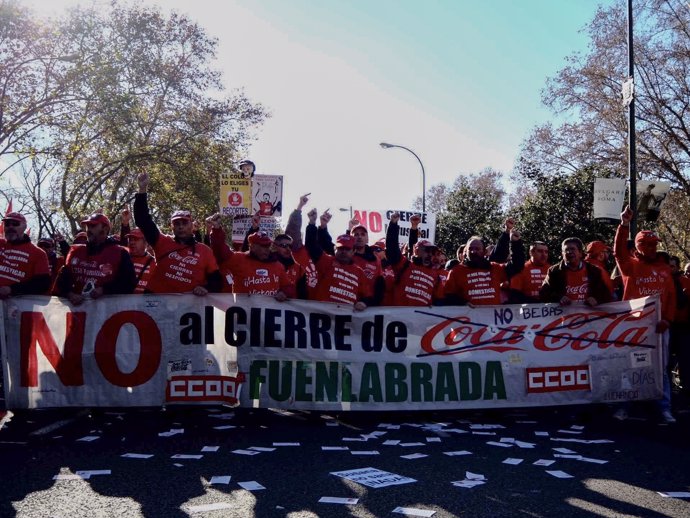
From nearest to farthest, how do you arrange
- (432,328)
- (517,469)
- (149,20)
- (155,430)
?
1. (517,469)
2. (155,430)
3. (432,328)
4. (149,20)

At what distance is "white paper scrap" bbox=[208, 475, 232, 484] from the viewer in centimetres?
505

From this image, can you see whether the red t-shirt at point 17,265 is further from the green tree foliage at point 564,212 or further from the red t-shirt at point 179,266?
the green tree foliage at point 564,212

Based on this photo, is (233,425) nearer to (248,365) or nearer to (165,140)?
(248,365)

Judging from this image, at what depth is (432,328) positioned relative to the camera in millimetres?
7848

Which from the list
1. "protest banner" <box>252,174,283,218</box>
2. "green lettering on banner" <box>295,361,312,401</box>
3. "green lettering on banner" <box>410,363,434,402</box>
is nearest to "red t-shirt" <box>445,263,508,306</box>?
"green lettering on banner" <box>410,363,434,402</box>

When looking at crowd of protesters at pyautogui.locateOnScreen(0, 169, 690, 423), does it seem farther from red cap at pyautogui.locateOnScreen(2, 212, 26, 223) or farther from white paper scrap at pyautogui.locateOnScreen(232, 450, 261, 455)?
white paper scrap at pyautogui.locateOnScreen(232, 450, 261, 455)

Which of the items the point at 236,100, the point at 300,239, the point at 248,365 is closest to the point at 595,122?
the point at 236,100

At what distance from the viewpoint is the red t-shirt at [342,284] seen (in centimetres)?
825

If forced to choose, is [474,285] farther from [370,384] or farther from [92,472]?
[92,472]

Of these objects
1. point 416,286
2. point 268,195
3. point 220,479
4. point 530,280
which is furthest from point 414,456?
point 268,195

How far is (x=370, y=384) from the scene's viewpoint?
24.7 ft

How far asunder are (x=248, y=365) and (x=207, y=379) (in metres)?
0.42

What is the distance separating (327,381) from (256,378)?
2.31 ft

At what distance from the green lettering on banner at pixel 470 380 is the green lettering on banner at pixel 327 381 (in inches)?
50.6
